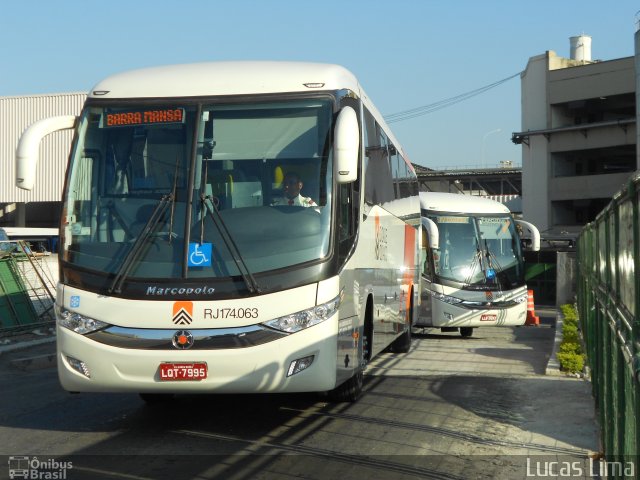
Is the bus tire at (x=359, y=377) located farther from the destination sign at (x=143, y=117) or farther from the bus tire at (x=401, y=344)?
the bus tire at (x=401, y=344)

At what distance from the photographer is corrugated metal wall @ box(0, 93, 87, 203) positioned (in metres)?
51.4

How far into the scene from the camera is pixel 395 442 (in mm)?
8719

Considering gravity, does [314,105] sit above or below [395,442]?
above

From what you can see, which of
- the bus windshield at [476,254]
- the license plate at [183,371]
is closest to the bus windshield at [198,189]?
the license plate at [183,371]

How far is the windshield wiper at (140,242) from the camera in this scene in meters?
8.58

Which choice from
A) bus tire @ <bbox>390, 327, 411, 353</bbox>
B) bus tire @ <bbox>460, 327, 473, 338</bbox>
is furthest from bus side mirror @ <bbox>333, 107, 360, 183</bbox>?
bus tire @ <bbox>460, 327, 473, 338</bbox>

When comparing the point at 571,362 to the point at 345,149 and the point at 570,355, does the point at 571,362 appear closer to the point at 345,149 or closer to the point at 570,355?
the point at 570,355

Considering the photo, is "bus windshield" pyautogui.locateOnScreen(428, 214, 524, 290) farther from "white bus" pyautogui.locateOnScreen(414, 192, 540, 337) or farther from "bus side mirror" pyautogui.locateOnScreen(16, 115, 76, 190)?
"bus side mirror" pyautogui.locateOnScreen(16, 115, 76, 190)

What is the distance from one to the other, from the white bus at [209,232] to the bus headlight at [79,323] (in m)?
0.02

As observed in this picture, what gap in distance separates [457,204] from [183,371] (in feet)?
51.7

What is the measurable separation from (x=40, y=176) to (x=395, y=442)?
157 ft

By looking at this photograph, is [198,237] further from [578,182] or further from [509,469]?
[578,182]

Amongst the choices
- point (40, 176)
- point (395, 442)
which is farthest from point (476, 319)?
point (40, 176)

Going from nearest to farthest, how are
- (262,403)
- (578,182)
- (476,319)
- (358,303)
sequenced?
(358,303) → (262,403) → (476,319) → (578,182)
